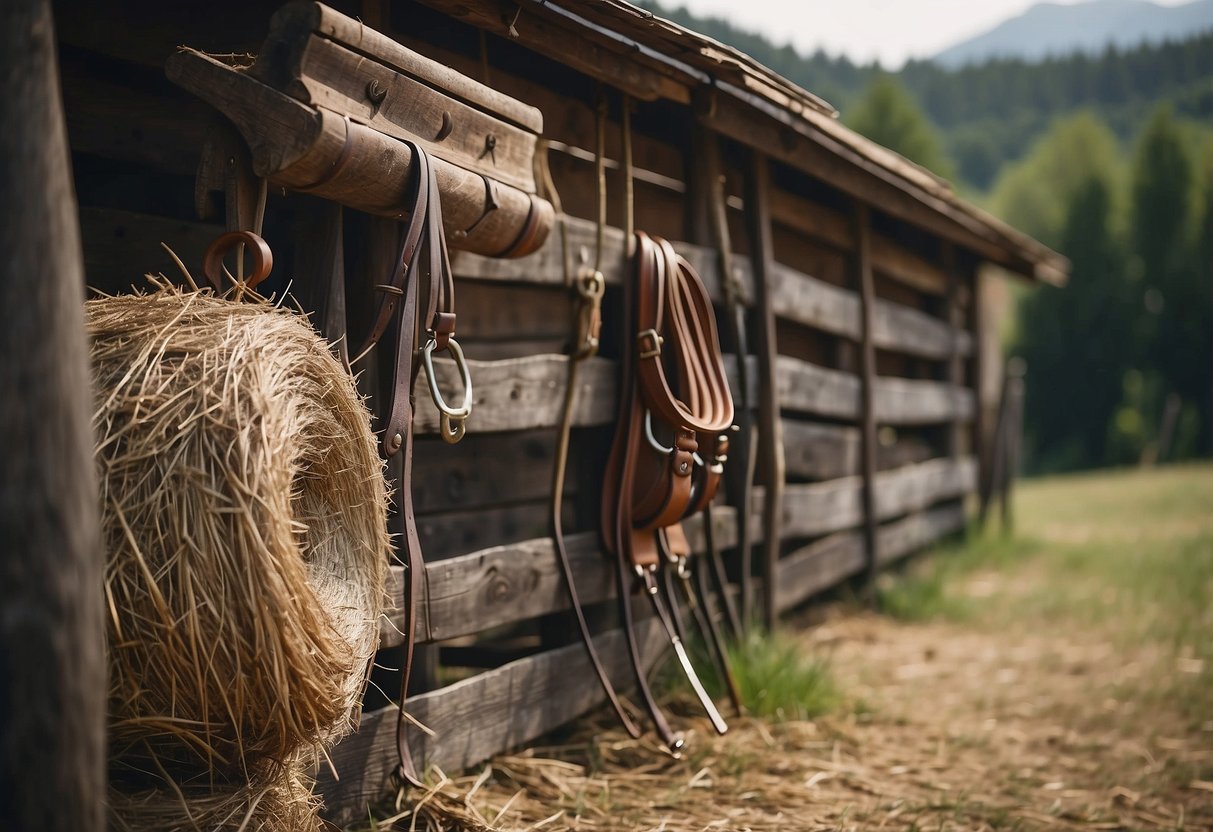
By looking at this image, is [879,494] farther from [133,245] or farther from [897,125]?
[897,125]

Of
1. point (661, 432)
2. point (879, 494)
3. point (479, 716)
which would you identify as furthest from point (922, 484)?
point (479, 716)

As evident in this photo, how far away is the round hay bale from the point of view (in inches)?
68.6

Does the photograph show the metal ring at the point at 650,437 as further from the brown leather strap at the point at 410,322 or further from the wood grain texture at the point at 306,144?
the wood grain texture at the point at 306,144

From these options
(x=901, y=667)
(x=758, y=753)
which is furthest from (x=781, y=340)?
(x=758, y=753)

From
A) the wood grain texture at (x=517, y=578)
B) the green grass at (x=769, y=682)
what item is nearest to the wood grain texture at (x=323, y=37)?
the wood grain texture at (x=517, y=578)

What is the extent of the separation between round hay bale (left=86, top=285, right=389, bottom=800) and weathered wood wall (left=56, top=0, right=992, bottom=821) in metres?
0.67

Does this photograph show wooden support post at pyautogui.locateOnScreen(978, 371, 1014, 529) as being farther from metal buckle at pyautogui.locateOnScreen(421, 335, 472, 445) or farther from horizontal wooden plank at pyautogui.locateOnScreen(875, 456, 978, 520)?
metal buckle at pyautogui.locateOnScreen(421, 335, 472, 445)

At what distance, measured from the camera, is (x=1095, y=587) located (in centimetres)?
695

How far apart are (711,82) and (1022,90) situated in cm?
9895

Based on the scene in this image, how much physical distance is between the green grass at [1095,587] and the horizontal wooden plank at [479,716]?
8.21 ft

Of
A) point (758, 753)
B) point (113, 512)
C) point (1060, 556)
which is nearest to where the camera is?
point (113, 512)

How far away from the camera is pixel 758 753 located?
138 inches

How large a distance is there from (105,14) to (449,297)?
3.55 feet

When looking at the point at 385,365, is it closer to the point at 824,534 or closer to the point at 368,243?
the point at 368,243
